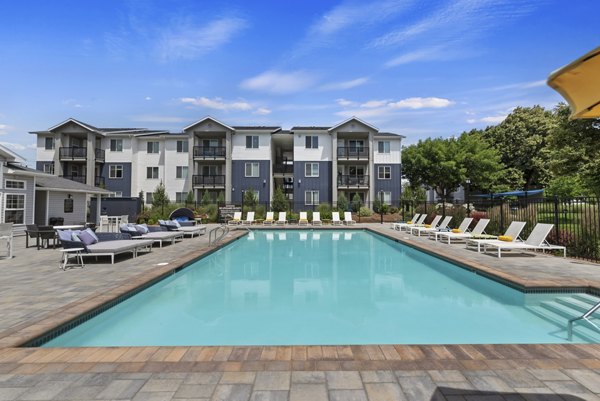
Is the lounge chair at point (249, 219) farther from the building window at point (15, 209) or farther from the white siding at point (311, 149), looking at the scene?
the building window at point (15, 209)

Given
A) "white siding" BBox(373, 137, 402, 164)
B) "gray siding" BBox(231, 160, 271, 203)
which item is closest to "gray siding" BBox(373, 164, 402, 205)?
"white siding" BBox(373, 137, 402, 164)

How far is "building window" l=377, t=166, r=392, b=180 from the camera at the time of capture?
1292 inches

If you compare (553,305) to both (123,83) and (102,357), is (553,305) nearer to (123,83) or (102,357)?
(102,357)

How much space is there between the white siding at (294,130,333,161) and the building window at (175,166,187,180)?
10564 mm

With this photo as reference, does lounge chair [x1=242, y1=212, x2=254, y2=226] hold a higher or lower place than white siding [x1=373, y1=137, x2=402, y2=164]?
lower

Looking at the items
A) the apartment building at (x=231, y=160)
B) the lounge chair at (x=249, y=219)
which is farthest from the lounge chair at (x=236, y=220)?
the apartment building at (x=231, y=160)

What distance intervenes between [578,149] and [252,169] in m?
23.6

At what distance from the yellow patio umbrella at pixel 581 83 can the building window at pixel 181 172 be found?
109 ft

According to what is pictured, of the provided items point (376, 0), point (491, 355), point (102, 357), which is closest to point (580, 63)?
point (491, 355)

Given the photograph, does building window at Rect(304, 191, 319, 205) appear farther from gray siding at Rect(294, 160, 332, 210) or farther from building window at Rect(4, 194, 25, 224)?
building window at Rect(4, 194, 25, 224)

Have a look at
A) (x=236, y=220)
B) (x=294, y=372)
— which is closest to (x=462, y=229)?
(x=294, y=372)

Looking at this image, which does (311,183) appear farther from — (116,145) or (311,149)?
(116,145)

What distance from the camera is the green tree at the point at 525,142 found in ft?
121

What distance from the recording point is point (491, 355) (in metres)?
3.28
